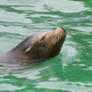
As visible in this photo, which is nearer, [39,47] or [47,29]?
[39,47]

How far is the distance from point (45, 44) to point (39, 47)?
133 millimetres

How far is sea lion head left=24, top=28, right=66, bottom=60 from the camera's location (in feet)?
35.9

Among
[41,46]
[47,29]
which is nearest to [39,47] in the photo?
[41,46]

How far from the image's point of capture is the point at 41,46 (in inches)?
436

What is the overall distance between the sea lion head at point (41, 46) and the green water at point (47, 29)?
0.22m

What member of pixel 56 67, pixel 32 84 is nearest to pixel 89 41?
pixel 56 67

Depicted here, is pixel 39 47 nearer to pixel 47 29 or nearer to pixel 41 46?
pixel 41 46

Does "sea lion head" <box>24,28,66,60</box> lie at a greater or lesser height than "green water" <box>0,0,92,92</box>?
greater

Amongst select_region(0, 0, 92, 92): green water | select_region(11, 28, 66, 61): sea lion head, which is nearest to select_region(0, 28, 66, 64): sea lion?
select_region(11, 28, 66, 61): sea lion head

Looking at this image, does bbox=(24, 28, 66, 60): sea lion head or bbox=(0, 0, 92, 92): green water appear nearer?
bbox=(0, 0, 92, 92): green water

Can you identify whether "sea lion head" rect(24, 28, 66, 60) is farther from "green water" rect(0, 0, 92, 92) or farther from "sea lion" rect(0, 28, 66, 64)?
"green water" rect(0, 0, 92, 92)

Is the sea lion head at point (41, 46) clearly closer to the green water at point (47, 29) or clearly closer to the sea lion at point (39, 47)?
the sea lion at point (39, 47)

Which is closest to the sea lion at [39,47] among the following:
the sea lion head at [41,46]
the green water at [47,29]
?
the sea lion head at [41,46]

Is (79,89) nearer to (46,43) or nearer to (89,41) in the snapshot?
(46,43)
